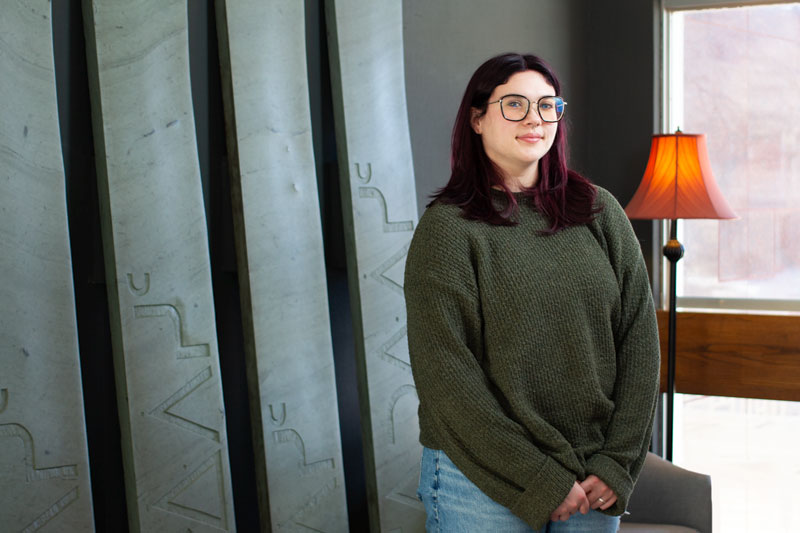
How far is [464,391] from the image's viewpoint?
1.56 meters

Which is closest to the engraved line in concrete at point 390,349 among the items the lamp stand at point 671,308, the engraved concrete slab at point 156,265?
the engraved concrete slab at point 156,265

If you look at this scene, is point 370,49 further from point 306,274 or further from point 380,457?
point 380,457

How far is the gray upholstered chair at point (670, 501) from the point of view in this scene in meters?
2.51

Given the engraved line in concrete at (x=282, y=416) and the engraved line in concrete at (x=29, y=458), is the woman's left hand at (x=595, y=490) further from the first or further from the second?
the engraved line in concrete at (x=29, y=458)

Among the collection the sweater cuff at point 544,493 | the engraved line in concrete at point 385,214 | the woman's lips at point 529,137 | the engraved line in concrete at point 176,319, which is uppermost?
the woman's lips at point 529,137

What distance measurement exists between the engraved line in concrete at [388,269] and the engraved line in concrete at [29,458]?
Result: 1.01m

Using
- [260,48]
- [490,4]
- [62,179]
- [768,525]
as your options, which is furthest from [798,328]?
[62,179]

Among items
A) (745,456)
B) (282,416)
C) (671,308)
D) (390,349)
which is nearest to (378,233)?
(390,349)

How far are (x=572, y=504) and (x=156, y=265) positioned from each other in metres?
1.01

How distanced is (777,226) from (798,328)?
466 mm

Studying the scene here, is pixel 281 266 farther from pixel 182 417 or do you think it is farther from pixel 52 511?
pixel 52 511

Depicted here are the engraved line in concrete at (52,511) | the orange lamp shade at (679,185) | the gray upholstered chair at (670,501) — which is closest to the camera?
the engraved line in concrete at (52,511)

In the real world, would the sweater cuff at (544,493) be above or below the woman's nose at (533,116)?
below

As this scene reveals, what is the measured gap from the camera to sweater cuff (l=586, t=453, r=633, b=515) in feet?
5.17
